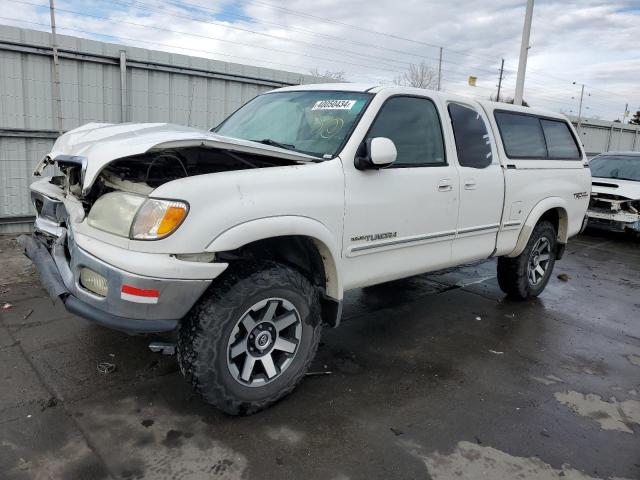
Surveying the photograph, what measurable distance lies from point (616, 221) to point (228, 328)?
920 cm

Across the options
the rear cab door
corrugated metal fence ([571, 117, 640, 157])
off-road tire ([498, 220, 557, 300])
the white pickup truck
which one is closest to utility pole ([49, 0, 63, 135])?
the white pickup truck

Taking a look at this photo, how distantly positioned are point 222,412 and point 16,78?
585 centimetres

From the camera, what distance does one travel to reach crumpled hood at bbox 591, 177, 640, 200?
966 centimetres

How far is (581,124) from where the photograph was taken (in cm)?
1817

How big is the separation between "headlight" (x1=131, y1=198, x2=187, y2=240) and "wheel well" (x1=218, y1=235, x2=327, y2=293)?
1.73ft

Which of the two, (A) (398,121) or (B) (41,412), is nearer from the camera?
(B) (41,412)

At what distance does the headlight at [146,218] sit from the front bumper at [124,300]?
207mm

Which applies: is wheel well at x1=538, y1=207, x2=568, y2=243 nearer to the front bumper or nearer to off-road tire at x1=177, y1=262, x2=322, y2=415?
off-road tire at x1=177, y1=262, x2=322, y2=415

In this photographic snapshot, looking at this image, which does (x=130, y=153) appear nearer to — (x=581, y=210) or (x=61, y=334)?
(x=61, y=334)

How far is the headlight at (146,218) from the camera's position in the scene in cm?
270

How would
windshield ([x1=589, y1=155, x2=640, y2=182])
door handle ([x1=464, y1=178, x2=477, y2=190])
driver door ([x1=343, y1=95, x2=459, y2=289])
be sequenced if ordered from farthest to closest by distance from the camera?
windshield ([x1=589, y1=155, x2=640, y2=182]) < door handle ([x1=464, y1=178, x2=477, y2=190]) < driver door ([x1=343, y1=95, x2=459, y2=289])

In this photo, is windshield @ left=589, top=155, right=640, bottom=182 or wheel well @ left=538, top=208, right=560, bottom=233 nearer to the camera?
wheel well @ left=538, top=208, right=560, bottom=233

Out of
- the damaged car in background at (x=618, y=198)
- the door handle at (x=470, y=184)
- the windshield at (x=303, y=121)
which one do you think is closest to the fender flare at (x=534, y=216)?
the door handle at (x=470, y=184)

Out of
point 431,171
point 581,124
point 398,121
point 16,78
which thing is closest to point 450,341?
point 431,171
